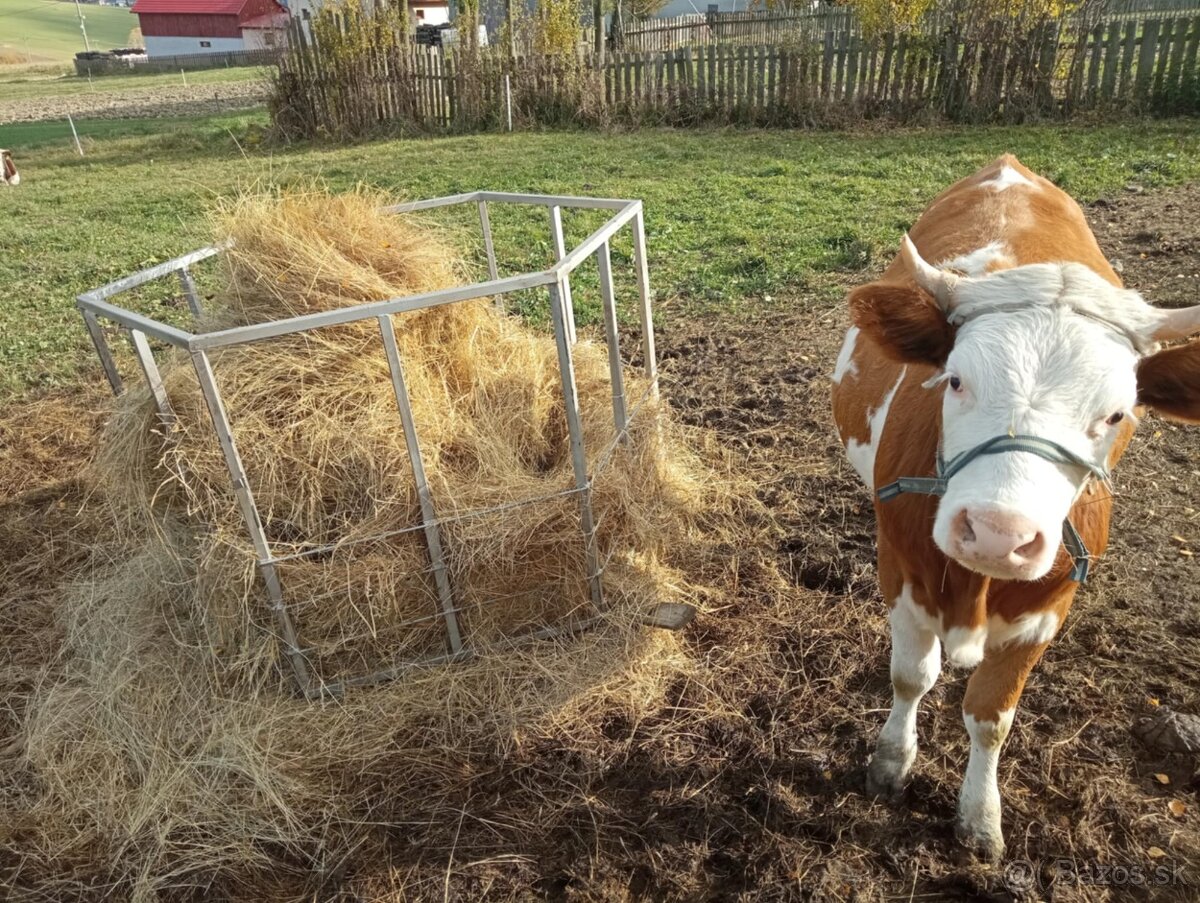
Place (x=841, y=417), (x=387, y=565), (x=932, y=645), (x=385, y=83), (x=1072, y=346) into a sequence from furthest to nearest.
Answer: (x=385, y=83) < (x=841, y=417) < (x=387, y=565) < (x=932, y=645) < (x=1072, y=346)

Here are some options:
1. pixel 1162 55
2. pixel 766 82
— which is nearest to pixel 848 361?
pixel 1162 55

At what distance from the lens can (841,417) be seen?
366 cm

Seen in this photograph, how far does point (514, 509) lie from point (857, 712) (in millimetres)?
1502

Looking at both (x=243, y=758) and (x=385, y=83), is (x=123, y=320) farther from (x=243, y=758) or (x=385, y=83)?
(x=385, y=83)

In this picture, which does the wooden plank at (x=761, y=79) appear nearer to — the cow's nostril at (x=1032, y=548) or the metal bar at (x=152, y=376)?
the metal bar at (x=152, y=376)

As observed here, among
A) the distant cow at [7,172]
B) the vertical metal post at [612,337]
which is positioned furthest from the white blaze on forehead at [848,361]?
the distant cow at [7,172]

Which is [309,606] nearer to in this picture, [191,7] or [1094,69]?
[1094,69]

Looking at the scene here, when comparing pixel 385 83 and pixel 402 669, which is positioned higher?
pixel 385 83

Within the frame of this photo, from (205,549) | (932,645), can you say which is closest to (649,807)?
(932,645)

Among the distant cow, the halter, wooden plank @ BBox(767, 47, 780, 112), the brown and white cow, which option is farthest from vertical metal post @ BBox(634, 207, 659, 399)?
the distant cow

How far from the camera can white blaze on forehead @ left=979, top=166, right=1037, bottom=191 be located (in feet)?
12.1

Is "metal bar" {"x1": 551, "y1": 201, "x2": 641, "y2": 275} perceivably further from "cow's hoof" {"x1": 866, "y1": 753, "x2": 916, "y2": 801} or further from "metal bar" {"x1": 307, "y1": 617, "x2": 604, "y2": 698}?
"cow's hoof" {"x1": 866, "y1": 753, "x2": 916, "y2": 801}

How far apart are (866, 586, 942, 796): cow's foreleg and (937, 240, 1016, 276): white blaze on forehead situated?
45.5 inches

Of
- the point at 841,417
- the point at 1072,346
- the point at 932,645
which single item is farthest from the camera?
the point at 841,417
